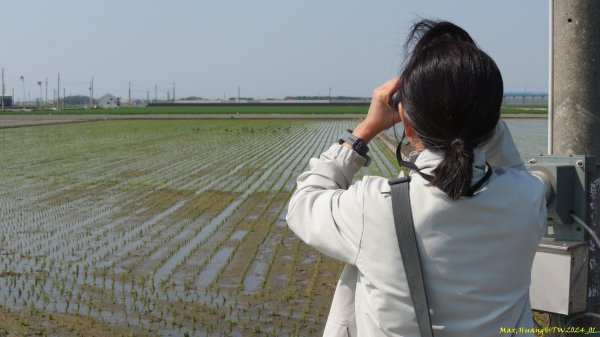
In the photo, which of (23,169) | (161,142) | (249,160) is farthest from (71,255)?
(161,142)

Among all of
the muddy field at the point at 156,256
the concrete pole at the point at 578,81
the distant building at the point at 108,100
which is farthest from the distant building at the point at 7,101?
the concrete pole at the point at 578,81

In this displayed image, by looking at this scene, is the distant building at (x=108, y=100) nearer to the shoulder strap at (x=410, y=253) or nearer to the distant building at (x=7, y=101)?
the distant building at (x=7, y=101)

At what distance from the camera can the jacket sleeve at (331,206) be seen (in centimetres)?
136

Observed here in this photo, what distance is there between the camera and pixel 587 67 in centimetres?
237

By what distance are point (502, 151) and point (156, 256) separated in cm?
618

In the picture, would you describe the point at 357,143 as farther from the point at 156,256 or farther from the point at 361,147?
the point at 156,256

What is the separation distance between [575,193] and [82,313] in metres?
4.19

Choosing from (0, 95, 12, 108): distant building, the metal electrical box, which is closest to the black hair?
the metal electrical box

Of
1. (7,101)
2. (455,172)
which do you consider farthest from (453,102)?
(7,101)

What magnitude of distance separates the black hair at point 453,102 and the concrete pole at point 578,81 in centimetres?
116

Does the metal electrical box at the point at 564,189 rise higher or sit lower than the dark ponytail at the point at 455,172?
lower

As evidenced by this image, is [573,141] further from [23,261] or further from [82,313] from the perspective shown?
[23,261]

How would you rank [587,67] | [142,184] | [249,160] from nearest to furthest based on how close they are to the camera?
[587,67], [142,184], [249,160]

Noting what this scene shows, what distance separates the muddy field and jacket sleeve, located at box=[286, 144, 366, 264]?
11.7 ft
